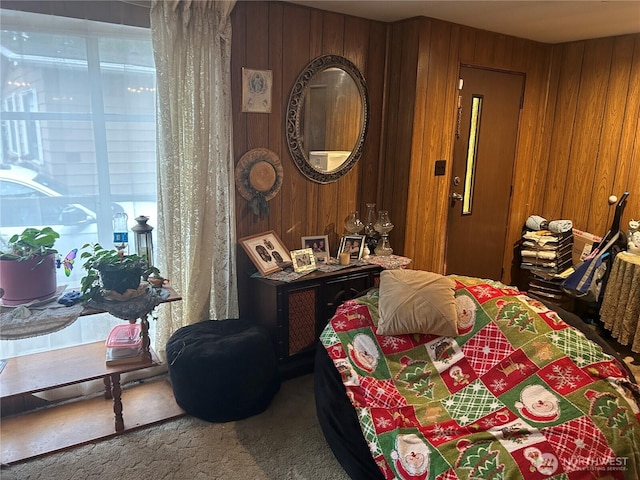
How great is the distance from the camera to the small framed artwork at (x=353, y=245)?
325 cm

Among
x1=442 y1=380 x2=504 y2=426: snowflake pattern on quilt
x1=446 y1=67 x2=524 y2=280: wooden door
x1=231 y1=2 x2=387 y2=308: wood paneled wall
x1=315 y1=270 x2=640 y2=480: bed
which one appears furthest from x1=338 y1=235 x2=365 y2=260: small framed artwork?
x1=442 y1=380 x2=504 y2=426: snowflake pattern on quilt

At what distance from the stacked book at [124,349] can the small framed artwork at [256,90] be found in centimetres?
143

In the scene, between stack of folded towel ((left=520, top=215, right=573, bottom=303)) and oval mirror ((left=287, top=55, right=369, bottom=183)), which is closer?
oval mirror ((left=287, top=55, right=369, bottom=183))

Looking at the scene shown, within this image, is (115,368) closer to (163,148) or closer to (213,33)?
(163,148)

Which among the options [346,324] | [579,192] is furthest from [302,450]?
[579,192]

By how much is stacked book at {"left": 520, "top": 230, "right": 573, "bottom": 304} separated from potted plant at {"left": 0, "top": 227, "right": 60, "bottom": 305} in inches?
132

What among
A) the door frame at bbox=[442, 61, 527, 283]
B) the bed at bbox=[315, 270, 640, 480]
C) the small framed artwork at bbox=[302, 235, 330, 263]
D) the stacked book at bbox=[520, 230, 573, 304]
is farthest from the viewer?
the stacked book at bbox=[520, 230, 573, 304]

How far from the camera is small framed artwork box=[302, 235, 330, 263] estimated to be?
3.23 m

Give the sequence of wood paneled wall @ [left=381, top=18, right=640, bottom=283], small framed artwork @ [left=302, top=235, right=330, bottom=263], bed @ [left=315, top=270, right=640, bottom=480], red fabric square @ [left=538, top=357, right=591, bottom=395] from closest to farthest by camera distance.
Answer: bed @ [left=315, top=270, right=640, bottom=480], red fabric square @ [left=538, top=357, right=591, bottom=395], small framed artwork @ [left=302, top=235, right=330, bottom=263], wood paneled wall @ [left=381, top=18, right=640, bottom=283]

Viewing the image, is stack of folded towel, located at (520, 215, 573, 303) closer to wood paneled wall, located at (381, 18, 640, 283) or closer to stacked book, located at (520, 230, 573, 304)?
stacked book, located at (520, 230, 573, 304)

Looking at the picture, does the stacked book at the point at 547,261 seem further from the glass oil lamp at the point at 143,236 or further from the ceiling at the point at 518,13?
the glass oil lamp at the point at 143,236

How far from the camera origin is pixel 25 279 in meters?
2.16

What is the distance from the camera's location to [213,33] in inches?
104

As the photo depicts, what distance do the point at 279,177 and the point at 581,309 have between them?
2.57 metres
